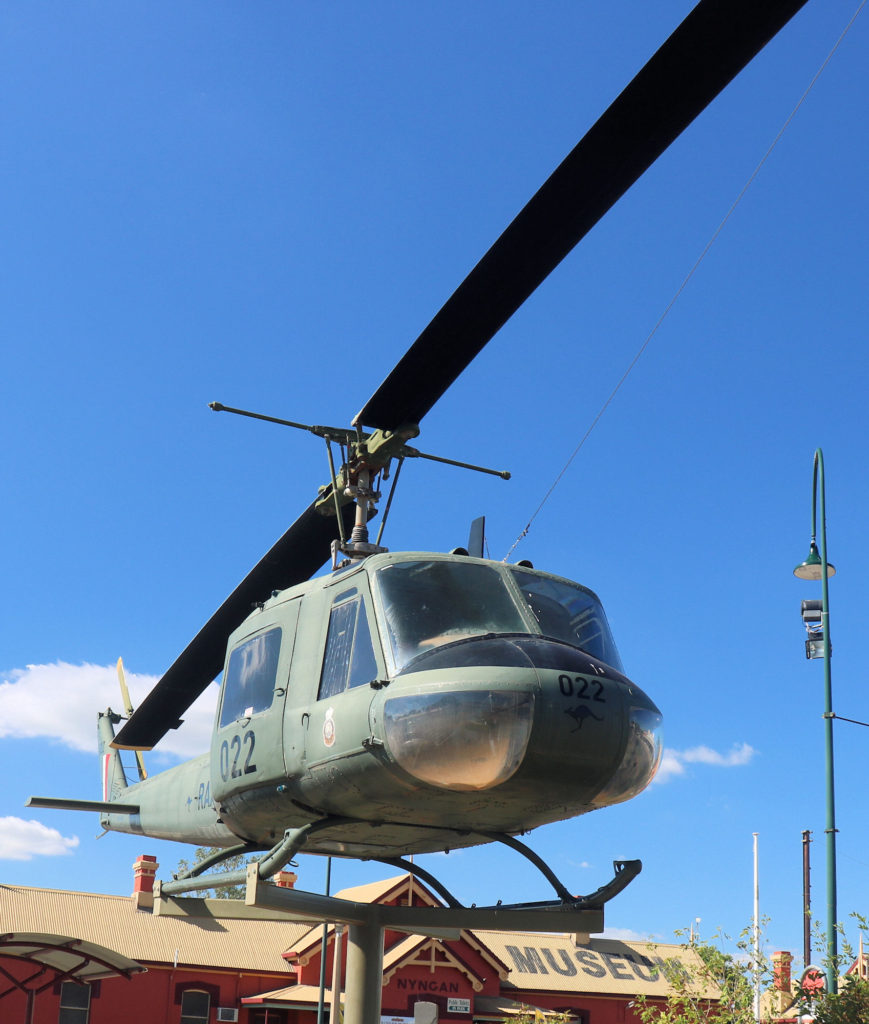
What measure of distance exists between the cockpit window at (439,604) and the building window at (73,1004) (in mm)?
28066

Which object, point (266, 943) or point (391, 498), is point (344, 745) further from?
point (266, 943)

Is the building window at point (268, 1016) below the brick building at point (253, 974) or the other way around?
below

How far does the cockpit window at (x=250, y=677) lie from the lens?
958cm

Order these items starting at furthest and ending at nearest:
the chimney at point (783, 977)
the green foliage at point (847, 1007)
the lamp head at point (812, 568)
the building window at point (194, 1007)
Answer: the building window at point (194, 1007), the lamp head at point (812, 568), the chimney at point (783, 977), the green foliage at point (847, 1007)

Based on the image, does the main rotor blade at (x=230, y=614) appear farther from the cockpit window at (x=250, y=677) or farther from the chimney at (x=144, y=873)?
the chimney at (x=144, y=873)

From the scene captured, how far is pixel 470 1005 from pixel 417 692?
31.6m

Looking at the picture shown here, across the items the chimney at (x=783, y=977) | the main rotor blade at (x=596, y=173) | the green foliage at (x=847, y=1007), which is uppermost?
the main rotor blade at (x=596, y=173)

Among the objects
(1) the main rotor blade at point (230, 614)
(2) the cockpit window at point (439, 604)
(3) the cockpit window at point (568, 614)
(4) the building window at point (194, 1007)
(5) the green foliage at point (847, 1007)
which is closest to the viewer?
(2) the cockpit window at point (439, 604)

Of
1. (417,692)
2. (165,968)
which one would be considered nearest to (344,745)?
(417,692)

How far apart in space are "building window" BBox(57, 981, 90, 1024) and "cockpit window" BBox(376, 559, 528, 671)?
1105 inches

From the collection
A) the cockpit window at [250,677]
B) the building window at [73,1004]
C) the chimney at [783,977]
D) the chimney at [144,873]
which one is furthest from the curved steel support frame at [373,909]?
the chimney at [144,873]

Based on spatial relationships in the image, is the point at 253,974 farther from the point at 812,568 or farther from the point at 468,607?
the point at 468,607

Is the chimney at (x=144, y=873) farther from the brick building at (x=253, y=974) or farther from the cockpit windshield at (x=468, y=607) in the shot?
the cockpit windshield at (x=468, y=607)

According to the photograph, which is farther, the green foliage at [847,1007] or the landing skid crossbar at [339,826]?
the green foliage at [847,1007]
